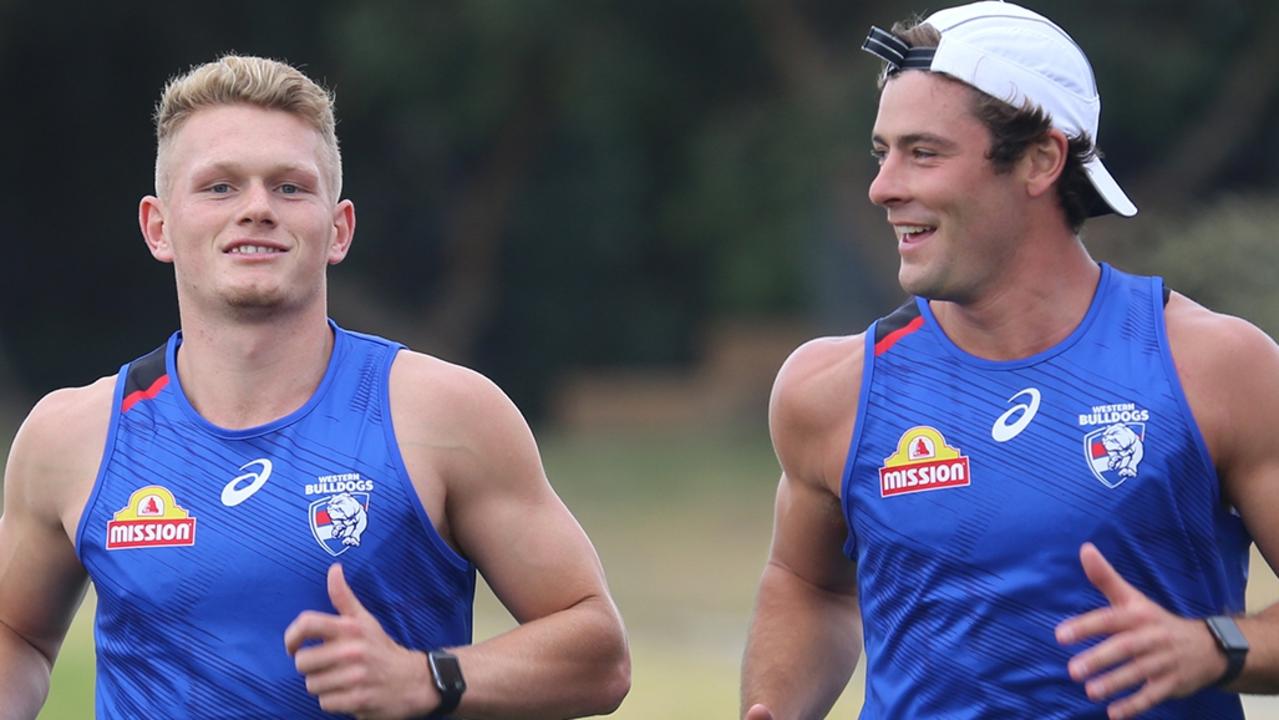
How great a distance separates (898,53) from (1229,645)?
1464mm

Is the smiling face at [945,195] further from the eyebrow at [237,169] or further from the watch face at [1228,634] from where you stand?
the eyebrow at [237,169]

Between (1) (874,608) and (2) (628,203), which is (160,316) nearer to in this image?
(2) (628,203)

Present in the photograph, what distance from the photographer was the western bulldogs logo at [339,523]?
417 centimetres

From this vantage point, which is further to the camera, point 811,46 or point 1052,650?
point 811,46

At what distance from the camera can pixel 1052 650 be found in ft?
13.8

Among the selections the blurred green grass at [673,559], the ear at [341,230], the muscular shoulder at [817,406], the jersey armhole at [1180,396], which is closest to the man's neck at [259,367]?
the ear at [341,230]

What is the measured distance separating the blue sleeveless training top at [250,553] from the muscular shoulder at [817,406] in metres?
0.78

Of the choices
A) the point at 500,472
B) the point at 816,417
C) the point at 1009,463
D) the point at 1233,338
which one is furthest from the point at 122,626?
the point at 1233,338

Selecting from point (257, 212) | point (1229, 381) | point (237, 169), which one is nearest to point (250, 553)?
point (257, 212)

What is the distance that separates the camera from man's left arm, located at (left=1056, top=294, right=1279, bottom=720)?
3773mm

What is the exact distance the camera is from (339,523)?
4.18 metres

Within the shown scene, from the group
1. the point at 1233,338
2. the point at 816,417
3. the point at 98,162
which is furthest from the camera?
the point at 98,162

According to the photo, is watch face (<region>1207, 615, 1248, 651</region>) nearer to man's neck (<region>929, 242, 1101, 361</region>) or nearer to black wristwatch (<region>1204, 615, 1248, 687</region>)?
black wristwatch (<region>1204, 615, 1248, 687</region>)

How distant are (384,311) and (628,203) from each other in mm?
4652
